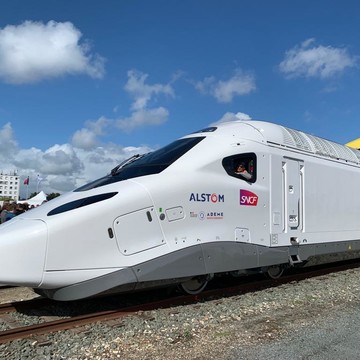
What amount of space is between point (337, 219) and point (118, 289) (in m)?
6.10

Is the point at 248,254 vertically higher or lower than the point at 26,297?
higher

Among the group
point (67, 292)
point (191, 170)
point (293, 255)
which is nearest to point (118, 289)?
point (67, 292)

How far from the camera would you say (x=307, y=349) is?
5.02 m

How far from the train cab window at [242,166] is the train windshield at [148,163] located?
0.63 metres

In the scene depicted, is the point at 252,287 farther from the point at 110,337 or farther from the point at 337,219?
the point at 110,337

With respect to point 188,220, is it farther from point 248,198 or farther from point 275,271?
point 275,271

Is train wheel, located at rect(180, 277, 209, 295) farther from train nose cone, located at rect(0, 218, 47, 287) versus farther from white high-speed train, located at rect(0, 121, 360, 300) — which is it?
train nose cone, located at rect(0, 218, 47, 287)

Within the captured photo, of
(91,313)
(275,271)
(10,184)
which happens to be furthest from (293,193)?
(10,184)

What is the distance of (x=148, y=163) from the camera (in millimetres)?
7027

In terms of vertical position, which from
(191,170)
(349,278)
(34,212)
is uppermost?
(191,170)

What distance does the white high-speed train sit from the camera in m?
5.60

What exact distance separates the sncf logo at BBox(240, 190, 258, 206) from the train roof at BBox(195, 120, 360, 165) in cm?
105

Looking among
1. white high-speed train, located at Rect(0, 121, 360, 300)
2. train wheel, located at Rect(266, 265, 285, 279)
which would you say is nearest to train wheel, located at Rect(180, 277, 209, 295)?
white high-speed train, located at Rect(0, 121, 360, 300)

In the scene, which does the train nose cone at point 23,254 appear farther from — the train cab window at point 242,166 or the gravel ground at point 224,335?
the train cab window at point 242,166
